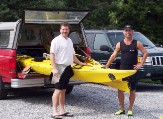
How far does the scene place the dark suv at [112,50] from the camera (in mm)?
12633

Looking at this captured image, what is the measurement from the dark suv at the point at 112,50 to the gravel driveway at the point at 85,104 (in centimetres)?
60

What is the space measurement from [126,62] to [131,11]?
15.7m

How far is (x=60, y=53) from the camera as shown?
28.4 feet

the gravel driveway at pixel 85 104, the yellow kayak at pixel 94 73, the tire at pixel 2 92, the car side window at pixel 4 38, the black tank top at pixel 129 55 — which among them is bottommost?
the gravel driveway at pixel 85 104

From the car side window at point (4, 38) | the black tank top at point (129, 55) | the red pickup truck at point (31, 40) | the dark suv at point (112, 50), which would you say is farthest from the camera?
the dark suv at point (112, 50)

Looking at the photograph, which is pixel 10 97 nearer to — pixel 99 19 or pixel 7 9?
pixel 7 9

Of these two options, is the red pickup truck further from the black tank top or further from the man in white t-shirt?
the black tank top

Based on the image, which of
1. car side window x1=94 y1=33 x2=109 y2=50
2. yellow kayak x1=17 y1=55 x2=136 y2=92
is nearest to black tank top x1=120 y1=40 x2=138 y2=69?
yellow kayak x1=17 y1=55 x2=136 y2=92

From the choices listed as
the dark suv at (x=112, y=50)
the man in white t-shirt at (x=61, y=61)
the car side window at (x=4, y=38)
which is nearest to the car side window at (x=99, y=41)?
the dark suv at (x=112, y=50)

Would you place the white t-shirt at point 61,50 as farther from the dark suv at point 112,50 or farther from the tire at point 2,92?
the dark suv at point 112,50

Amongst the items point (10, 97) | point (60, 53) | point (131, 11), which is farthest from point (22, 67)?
point (131, 11)

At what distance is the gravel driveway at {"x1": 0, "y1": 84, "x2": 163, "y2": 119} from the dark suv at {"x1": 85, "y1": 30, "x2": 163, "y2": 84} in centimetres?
60

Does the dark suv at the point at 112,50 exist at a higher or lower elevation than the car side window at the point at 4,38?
lower

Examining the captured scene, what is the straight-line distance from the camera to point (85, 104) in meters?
10.3
